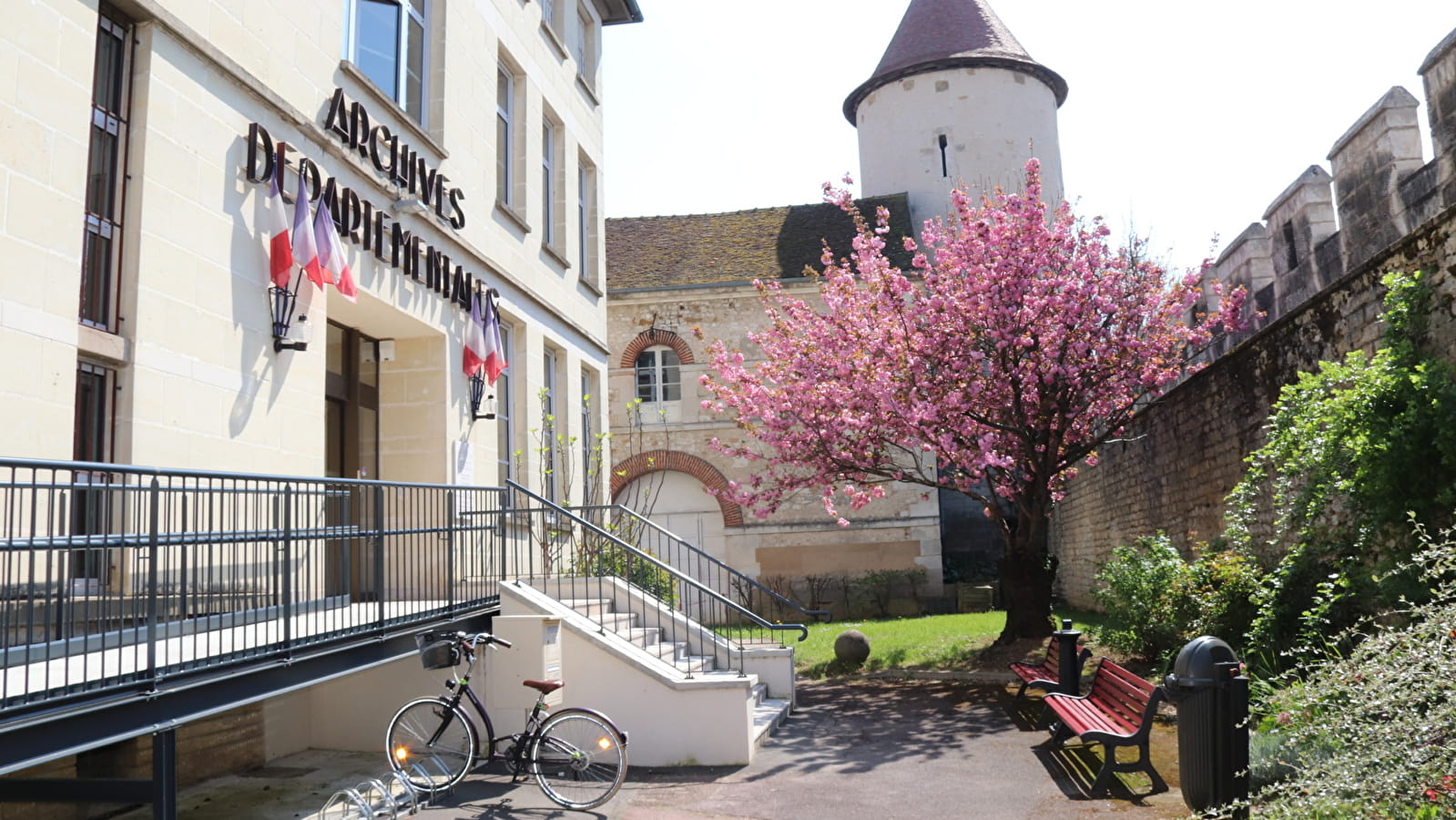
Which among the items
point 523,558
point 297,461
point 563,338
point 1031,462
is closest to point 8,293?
point 297,461

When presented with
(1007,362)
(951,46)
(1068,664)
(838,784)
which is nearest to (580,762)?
(838,784)

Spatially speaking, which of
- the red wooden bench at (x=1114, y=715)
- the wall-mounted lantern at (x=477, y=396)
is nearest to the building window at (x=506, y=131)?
the wall-mounted lantern at (x=477, y=396)

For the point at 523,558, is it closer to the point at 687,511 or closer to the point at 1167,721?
the point at 1167,721

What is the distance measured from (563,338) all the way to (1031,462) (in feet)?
20.2

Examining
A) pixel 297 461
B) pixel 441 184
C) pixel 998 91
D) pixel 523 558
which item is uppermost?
pixel 998 91

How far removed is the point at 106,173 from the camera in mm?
6520

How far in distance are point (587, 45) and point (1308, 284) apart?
10565mm

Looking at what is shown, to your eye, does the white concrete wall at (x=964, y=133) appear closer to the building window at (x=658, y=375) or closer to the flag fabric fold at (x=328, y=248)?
the building window at (x=658, y=375)

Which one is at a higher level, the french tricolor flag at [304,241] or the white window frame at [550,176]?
the white window frame at [550,176]

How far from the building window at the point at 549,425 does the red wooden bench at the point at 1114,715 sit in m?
6.78

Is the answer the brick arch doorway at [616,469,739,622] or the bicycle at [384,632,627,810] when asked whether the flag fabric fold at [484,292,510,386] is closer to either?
the bicycle at [384,632,627,810]

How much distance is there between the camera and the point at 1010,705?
36.2ft

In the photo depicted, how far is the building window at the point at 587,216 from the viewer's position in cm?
1602

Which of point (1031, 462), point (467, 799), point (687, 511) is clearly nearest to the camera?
point (467, 799)
